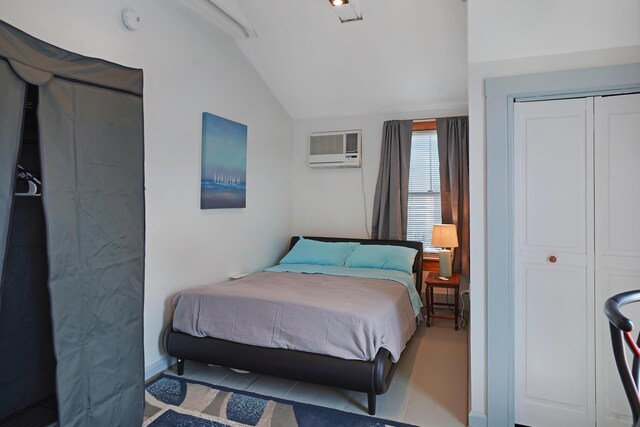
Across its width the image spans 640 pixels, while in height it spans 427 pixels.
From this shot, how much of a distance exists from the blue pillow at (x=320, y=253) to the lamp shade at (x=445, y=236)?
887 mm

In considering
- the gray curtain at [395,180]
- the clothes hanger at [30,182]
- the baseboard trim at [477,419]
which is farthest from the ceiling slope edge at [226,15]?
the baseboard trim at [477,419]

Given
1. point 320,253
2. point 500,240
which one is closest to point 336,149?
point 320,253

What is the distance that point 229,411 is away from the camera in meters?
2.29

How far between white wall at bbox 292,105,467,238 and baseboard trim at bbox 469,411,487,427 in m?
2.63

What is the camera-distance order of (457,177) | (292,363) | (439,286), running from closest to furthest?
(292,363)
(439,286)
(457,177)

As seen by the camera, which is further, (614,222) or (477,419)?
(477,419)

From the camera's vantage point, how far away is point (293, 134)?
492cm

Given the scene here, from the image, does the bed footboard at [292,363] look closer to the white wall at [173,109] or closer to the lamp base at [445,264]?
the white wall at [173,109]

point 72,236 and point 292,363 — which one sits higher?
point 72,236

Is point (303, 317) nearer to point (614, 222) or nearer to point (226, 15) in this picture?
point (614, 222)

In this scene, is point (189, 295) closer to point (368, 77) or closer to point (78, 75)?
point (78, 75)

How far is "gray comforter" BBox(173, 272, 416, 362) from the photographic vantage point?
2.33 metres

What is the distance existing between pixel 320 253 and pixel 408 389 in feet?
6.00

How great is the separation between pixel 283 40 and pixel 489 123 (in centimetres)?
239
